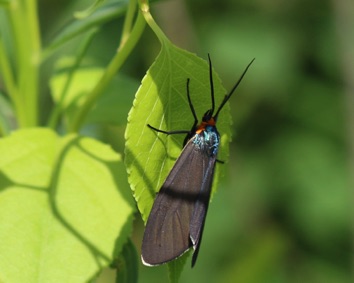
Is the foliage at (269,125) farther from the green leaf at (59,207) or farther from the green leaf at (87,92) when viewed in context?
the green leaf at (59,207)

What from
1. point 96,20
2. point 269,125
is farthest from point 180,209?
point 269,125

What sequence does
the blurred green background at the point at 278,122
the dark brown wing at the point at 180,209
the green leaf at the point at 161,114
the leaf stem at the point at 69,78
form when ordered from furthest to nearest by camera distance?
the blurred green background at the point at 278,122 → the leaf stem at the point at 69,78 → the dark brown wing at the point at 180,209 → the green leaf at the point at 161,114

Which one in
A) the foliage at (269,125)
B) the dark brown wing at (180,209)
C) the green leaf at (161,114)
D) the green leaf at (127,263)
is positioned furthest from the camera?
the foliage at (269,125)

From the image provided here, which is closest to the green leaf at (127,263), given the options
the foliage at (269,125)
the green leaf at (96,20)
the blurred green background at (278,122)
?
the green leaf at (96,20)

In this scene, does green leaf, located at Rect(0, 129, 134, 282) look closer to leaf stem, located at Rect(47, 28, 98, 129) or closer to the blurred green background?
leaf stem, located at Rect(47, 28, 98, 129)

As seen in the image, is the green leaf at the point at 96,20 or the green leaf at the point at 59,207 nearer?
the green leaf at the point at 59,207

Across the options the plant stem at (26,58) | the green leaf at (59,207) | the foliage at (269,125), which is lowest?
the foliage at (269,125)
